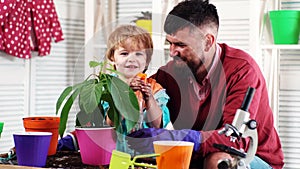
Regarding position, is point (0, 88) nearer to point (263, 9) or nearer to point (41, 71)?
point (41, 71)

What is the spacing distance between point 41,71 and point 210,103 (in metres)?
2.29

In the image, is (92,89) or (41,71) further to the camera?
(41,71)

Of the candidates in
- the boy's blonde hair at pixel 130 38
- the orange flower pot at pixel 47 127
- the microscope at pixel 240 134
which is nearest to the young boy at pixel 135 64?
the boy's blonde hair at pixel 130 38

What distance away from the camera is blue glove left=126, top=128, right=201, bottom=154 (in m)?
1.83

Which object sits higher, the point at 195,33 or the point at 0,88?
the point at 195,33

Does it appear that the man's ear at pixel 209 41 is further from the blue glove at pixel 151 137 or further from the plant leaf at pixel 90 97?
the plant leaf at pixel 90 97

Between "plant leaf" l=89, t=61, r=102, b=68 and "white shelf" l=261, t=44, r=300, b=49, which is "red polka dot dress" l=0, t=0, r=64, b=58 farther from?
"plant leaf" l=89, t=61, r=102, b=68

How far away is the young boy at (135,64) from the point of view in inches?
73.2

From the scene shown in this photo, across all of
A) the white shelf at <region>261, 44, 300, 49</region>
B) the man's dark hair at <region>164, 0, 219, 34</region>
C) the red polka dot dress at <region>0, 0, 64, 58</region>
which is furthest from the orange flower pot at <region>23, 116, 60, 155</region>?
the red polka dot dress at <region>0, 0, 64, 58</region>

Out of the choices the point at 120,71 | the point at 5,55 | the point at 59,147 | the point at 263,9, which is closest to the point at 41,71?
the point at 5,55

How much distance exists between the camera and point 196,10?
230cm

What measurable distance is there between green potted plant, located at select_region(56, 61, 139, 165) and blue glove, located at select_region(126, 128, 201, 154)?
4 centimetres

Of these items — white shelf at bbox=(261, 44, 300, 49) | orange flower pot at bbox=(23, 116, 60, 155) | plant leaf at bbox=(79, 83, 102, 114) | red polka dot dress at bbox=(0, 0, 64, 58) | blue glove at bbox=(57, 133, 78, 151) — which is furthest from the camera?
red polka dot dress at bbox=(0, 0, 64, 58)

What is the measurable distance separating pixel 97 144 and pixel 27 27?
2.41m
